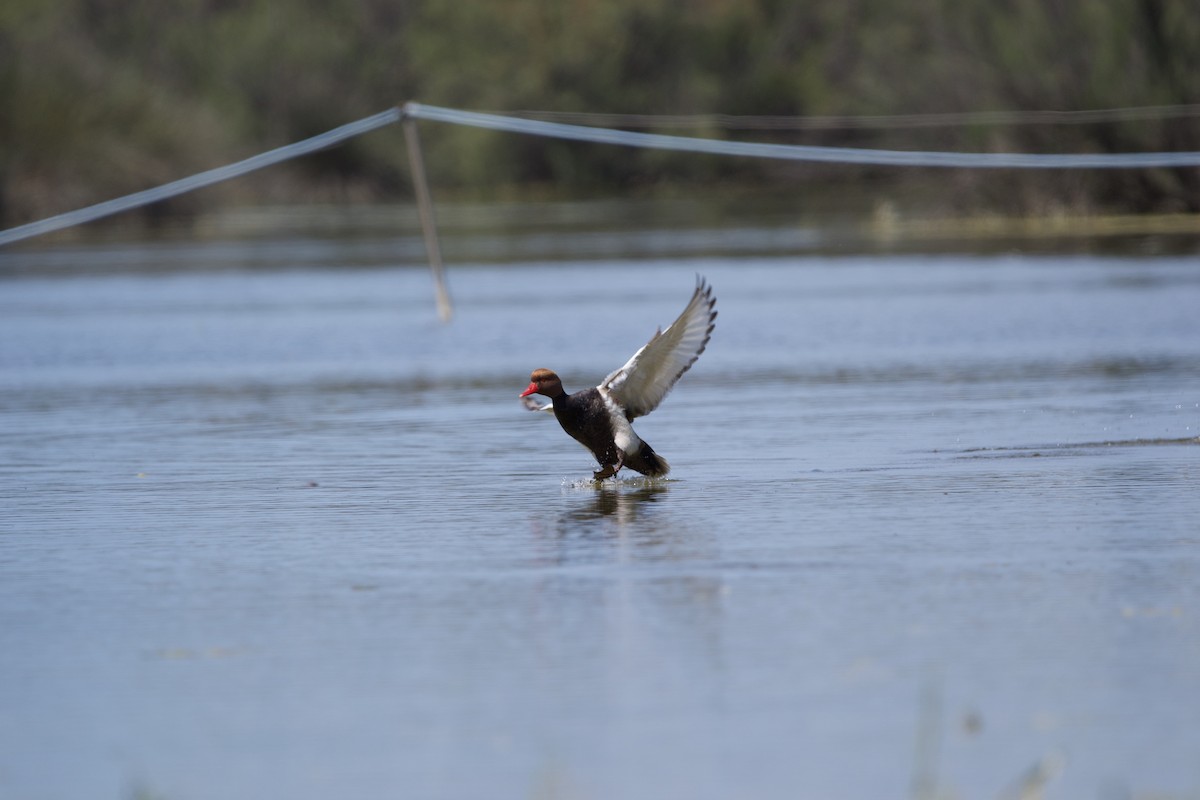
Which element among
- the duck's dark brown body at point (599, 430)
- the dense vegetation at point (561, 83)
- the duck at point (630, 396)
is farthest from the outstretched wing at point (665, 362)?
the dense vegetation at point (561, 83)

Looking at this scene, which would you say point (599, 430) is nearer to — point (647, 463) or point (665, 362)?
point (647, 463)

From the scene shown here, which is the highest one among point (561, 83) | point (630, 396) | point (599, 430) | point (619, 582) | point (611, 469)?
point (561, 83)

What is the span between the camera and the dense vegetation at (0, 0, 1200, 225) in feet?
112

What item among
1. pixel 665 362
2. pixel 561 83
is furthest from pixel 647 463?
pixel 561 83

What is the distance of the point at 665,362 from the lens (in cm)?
1107

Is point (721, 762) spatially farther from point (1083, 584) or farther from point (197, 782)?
point (1083, 584)

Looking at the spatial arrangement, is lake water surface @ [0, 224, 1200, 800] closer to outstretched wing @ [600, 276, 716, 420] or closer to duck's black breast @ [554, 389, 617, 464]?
duck's black breast @ [554, 389, 617, 464]

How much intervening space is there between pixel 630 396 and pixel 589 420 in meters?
0.32

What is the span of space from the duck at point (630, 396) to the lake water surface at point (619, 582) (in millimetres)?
198

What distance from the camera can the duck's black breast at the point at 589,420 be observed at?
10766 mm

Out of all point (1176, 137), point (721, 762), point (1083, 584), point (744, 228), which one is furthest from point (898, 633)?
point (744, 228)

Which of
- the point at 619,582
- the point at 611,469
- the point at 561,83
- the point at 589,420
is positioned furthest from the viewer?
the point at 561,83

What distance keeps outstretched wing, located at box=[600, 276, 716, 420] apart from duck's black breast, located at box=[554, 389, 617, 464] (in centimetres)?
13

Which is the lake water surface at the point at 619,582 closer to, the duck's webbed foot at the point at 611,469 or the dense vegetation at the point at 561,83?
the duck's webbed foot at the point at 611,469
